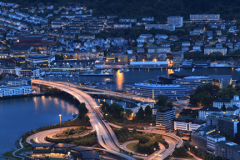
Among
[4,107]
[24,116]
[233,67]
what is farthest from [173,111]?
[233,67]

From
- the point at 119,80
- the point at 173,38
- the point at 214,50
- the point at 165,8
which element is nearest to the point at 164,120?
the point at 119,80

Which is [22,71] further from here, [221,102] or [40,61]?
[221,102]

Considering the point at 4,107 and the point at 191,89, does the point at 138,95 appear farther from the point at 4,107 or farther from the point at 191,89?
the point at 4,107

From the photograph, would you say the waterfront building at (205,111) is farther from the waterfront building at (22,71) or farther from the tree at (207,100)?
the waterfront building at (22,71)

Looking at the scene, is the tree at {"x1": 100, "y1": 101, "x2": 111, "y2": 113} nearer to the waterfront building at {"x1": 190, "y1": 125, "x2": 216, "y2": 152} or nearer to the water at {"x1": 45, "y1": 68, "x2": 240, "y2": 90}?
the waterfront building at {"x1": 190, "y1": 125, "x2": 216, "y2": 152}

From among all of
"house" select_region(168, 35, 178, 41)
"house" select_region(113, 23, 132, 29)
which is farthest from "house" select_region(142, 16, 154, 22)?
"house" select_region(168, 35, 178, 41)
